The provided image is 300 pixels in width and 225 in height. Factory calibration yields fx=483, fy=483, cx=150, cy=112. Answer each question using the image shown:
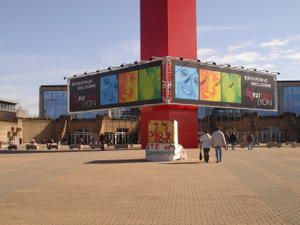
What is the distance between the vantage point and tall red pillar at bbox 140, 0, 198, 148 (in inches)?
1684

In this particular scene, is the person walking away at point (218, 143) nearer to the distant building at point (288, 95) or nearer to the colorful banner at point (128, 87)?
the colorful banner at point (128, 87)

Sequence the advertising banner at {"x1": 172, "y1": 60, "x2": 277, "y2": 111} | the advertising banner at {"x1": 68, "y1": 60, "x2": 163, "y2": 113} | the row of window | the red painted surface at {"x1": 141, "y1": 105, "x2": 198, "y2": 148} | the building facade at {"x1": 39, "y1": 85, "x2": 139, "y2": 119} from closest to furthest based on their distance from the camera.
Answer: the red painted surface at {"x1": 141, "y1": 105, "x2": 198, "y2": 148} < the advertising banner at {"x1": 68, "y1": 60, "x2": 163, "y2": 113} < the advertising banner at {"x1": 172, "y1": 60, "x2": 277, "y2": 111} < the row of window < the building facade at {"x1": 39, "y1": 85, "x2": 139, "y2": 119}

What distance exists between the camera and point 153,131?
23859 mm

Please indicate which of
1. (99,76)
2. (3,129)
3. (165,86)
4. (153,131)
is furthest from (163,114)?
(3,129)

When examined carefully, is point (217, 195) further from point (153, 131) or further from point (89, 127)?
point (89, 127)

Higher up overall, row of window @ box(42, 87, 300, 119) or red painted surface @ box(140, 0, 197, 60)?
red painted surface @ box(140, 0, 197, 60)

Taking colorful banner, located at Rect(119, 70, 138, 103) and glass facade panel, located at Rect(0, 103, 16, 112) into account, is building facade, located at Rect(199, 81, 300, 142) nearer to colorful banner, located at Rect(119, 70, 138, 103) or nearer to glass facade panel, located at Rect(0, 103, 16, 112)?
colorful banner, located at Rect(119, 70, 138, 103)

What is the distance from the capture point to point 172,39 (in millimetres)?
42781

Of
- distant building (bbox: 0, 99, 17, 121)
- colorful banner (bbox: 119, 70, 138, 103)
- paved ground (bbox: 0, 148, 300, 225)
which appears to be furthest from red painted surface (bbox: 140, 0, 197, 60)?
distant building (bbox: 0, 99, 17, 121)

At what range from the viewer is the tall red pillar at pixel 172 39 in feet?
140

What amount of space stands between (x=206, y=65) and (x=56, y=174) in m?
31.7

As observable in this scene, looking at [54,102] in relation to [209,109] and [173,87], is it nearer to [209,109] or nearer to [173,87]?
[209,109]

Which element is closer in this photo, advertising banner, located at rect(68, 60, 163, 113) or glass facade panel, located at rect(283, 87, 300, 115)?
advertising banner, located at rect(68, 60, 163, 113)

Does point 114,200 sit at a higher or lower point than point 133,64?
lower
